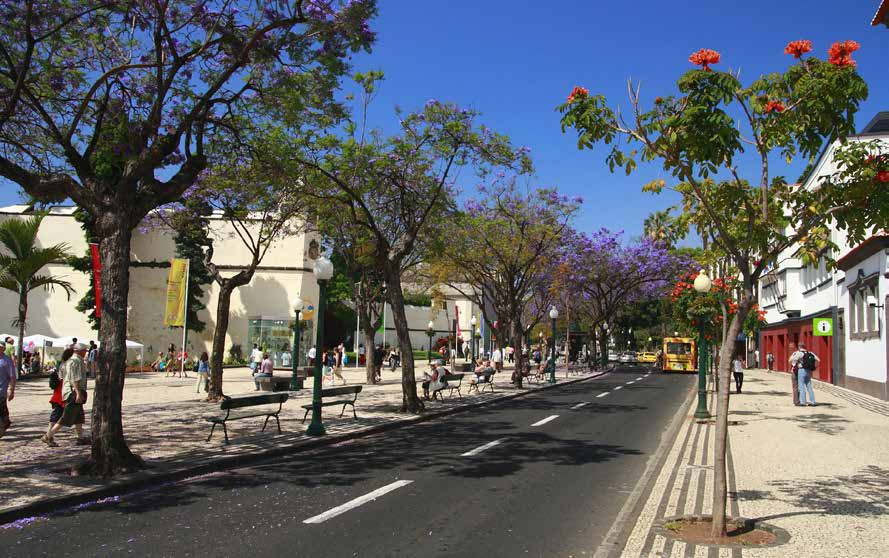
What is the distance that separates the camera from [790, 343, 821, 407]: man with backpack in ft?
63.2

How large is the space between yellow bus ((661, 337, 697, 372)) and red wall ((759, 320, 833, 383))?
19.7 ft

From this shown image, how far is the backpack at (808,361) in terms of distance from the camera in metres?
19.2

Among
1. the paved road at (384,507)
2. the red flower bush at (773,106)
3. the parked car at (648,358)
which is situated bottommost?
the parked car at (648,358)

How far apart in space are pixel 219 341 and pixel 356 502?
12155 mm

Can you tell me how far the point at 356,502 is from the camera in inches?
308

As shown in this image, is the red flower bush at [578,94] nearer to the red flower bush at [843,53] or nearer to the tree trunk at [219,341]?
the red flower bush at [843,53]

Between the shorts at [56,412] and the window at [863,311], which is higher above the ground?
the window at [863,311]

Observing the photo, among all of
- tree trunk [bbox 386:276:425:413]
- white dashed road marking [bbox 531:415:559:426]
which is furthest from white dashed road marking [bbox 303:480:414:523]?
tree trunk [bbox 386:276:425:413]

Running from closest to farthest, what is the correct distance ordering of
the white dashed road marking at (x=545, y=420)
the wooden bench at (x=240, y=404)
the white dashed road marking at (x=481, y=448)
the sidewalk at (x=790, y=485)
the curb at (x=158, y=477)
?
the sidewalk at (x=790, y=485)
the curb at (x=158, y=477)
the white dashed road marking at (x=481, y=448)
the wooden bench at (x=240, y=404)
the white dashed road marking at (x=545, y=420)

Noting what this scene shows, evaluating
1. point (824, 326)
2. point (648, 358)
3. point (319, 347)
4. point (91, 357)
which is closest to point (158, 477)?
point (319, 347)

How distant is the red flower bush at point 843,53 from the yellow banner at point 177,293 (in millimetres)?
27034

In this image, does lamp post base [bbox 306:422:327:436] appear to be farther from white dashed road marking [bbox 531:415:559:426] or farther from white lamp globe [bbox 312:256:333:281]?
white dashed road marking [bbox 531:415:559:426]

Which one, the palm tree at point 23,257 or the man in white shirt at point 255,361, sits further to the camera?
the man in white shirt at point 255,361

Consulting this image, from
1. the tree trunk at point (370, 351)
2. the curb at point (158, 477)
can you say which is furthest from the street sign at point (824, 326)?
the curb at point (158, 477)
